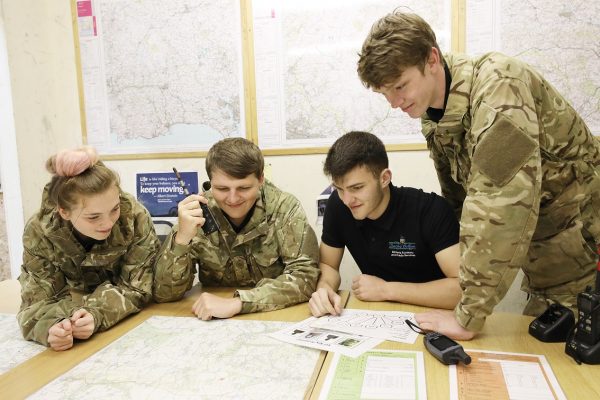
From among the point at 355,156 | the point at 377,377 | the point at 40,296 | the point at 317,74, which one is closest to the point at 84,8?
the point at 317,74

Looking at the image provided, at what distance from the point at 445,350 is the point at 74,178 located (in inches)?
43.8

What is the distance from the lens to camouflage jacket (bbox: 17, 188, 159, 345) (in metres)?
1.24

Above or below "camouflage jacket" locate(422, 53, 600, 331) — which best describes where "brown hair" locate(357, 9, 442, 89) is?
above

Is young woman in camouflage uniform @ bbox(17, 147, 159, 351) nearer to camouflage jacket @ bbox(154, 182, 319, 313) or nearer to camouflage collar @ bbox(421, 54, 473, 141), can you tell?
camouflage jacket @ bbox(154, 182, 319, 313)

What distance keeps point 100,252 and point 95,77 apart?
1417 millimetres

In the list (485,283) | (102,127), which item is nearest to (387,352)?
(485,283)

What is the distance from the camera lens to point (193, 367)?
3.19ft

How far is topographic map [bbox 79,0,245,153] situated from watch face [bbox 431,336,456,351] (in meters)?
1.56

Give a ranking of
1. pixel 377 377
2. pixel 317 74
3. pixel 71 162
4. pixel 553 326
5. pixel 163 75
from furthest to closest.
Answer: pixel 163 75
pixel 317 74
pixel 71 162
pixel 553 326
pixel 377 377

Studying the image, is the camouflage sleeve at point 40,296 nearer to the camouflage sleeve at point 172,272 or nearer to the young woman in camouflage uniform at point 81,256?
the young woman in camouflage uniform at point 81,256

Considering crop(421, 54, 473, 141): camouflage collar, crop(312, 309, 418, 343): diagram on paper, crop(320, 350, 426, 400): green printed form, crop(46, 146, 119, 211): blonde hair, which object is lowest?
crop(312, 309, 418, 343): diagram on paper

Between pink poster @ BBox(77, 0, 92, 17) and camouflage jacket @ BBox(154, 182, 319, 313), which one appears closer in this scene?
camouflage jacket @ BBox(154, 182, 319, 313)

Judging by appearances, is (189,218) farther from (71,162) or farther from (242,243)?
(71,162)

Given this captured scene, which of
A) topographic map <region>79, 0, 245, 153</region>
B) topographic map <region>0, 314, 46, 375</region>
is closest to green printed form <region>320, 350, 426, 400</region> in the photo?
topographic map <region>0, 314, 46, 375</region>
